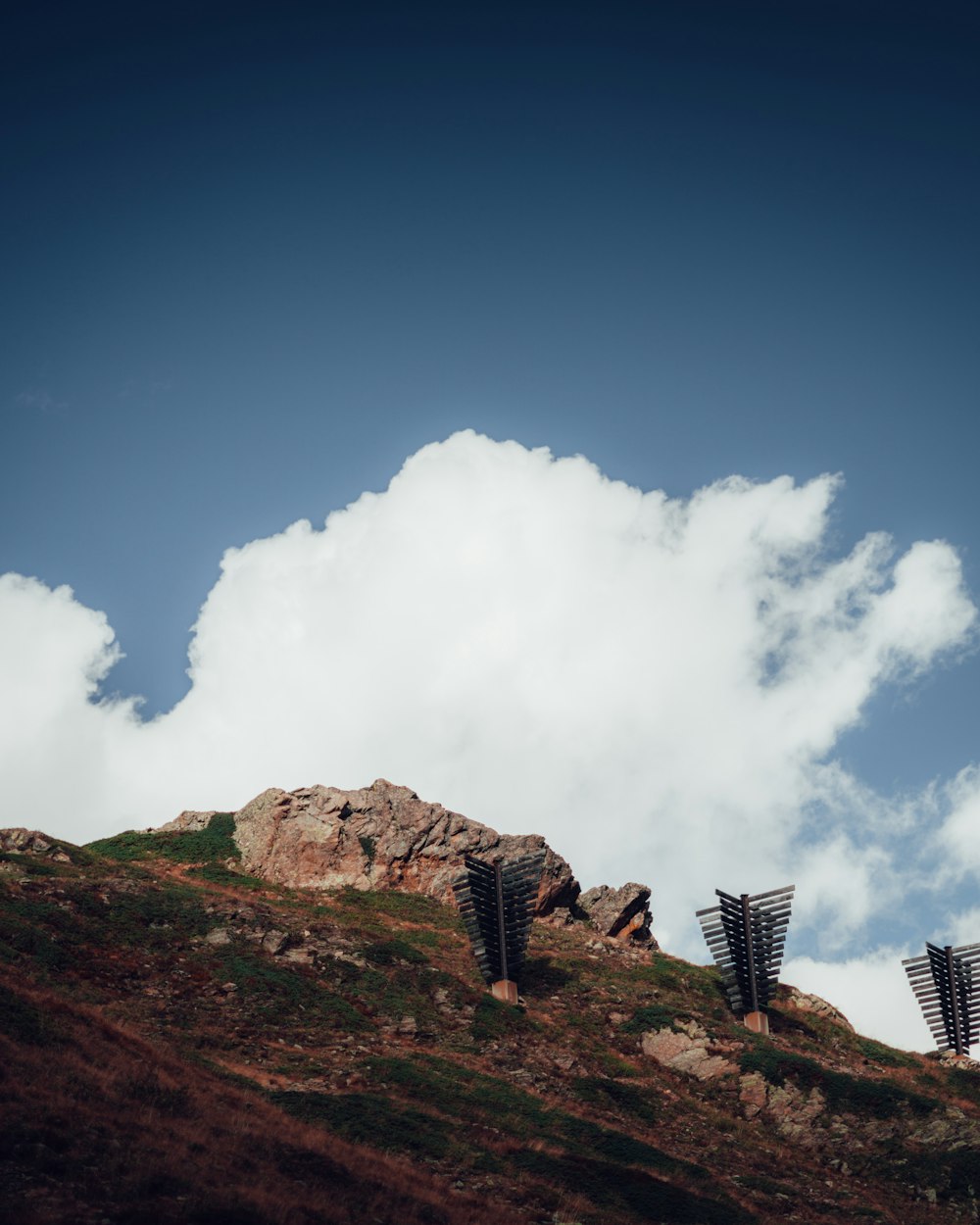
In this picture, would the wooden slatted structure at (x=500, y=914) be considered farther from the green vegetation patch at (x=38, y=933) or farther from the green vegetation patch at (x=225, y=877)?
the green vegetation patch at (x=225, y=877)

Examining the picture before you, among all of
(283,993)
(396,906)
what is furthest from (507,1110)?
(396,906)

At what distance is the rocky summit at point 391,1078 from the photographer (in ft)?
61.7

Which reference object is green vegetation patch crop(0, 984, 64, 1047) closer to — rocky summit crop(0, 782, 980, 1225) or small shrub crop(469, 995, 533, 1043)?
rocky summit crop(0, 782, 980, 1225)

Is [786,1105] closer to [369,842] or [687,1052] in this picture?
[687,1052]

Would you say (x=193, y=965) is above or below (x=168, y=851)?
below

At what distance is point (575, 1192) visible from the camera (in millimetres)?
22594

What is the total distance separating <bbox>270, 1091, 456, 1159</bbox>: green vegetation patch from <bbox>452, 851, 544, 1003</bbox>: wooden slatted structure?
16.3m

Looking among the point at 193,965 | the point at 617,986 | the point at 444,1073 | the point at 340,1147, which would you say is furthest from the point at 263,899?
the point at 340,1147

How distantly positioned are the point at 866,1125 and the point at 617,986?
14421 mm

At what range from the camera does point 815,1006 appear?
167 feet

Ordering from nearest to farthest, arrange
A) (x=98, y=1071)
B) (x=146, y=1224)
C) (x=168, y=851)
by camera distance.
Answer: (x=146, y=1224)
(x=98, y=1071)
(x=168, y=851)

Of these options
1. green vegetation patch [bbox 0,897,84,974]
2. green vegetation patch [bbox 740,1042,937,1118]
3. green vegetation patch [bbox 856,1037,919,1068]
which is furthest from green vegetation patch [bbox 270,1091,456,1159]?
green vegetation patch [bbox 856,1037,919,1068]

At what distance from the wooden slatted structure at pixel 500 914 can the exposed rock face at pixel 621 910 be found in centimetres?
1915

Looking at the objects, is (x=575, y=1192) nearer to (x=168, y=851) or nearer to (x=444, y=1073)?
(x=444, y=1073)
